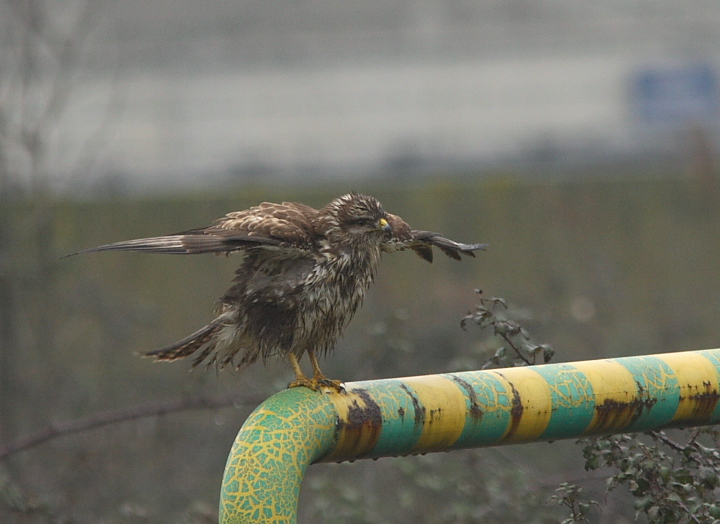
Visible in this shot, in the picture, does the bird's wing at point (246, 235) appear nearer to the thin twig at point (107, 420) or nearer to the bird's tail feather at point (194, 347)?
the bird's tail feather at point (194, 347)

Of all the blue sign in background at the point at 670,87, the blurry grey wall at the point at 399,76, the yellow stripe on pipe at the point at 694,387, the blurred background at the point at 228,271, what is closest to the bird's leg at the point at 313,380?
the yellow stripe on pipe at the point at 694,387

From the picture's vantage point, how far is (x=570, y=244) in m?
9.40

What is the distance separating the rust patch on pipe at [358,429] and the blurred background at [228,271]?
1504 mm

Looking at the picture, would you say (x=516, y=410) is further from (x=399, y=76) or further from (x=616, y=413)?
(x=399, y=76)

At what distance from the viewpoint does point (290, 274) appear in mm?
3266

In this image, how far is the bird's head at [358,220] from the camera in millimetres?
3412

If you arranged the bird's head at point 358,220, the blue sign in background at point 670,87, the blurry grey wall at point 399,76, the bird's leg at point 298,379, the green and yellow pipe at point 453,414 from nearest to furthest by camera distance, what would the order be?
the green and yellow pipe at point 453,414
the bird's leg at point 298,379
the bird's head at point 358,220
the blurry grey wall at point 399,76
the blue sign in background at point 670,87

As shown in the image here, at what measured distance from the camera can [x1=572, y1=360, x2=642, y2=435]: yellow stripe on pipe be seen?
2406 millimetres

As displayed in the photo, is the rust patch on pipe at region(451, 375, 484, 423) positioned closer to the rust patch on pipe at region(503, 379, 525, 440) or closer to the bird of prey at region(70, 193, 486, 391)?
the rust patch on pipe at region(503, 379, 525, 440)

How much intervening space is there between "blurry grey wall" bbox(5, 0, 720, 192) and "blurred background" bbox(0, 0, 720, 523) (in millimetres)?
116

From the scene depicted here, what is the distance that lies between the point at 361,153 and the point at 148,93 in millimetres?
4049

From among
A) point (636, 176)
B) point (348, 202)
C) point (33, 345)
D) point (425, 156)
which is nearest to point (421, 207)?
point (636, 176)

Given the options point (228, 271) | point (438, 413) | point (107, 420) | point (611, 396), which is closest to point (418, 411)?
point (438, 413)

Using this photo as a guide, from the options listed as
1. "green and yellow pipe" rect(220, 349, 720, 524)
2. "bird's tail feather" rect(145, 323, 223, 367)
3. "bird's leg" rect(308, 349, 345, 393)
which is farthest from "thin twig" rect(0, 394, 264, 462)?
"green and yellow pipe" rect(220, 349, 720, 524)
